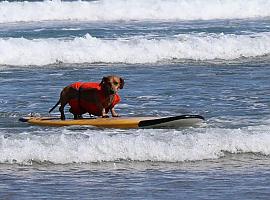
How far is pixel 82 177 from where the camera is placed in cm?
1086

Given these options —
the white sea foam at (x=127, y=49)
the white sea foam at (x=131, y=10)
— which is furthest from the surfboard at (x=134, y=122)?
the white sea foam at (x=131, y=10)

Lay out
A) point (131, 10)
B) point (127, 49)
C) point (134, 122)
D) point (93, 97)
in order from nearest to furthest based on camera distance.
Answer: point (134, 122)
point (93, 97)
point (127, 49)
point (131, 10)

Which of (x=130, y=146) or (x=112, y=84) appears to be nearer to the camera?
(x=130, y=146)

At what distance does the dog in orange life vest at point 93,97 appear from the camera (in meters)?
13.7

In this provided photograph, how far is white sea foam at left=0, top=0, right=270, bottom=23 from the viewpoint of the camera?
3788cm

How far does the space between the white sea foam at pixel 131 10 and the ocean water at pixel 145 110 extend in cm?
385

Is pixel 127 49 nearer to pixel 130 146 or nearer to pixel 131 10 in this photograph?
pixel 131 10

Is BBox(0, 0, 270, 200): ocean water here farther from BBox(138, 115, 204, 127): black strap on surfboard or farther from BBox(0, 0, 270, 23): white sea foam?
BBox(0, 0, 270, 23): white sea foam

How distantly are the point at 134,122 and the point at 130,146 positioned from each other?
1.55m

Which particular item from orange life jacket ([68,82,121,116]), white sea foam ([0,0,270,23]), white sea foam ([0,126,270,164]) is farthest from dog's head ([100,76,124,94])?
white sea foam ([0,0,270,23])

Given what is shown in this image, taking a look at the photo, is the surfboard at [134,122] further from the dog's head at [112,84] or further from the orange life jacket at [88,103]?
the dog's head at [112,84]

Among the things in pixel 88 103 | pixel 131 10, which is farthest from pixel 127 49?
pixel 131 10

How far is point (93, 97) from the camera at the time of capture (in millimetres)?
13875

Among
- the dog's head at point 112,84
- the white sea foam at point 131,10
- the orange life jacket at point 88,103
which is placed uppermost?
the dog's head at point 112,84
